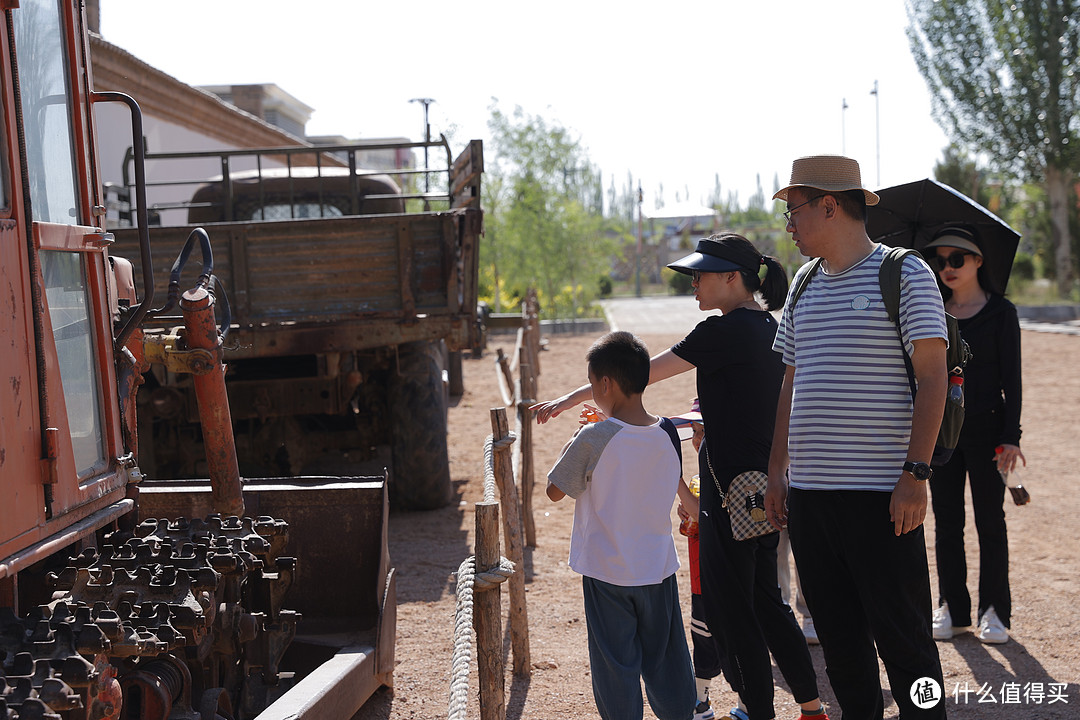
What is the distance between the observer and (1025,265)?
3778 centimetres

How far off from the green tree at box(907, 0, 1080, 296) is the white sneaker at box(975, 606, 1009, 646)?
106ft

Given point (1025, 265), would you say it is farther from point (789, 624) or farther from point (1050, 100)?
point (789, 624)

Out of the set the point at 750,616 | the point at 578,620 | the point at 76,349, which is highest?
the point at 76,349

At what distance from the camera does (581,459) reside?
10.3 ft

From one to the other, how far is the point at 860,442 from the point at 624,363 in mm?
730

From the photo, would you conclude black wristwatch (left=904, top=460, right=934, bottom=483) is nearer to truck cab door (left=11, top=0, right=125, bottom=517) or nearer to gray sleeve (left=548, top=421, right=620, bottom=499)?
gray sleeve (left=548, top=421, right=620, bottom=499)

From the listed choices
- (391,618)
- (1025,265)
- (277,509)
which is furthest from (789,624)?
(1025,265)

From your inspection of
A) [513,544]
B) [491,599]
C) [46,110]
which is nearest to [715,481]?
[491,599]

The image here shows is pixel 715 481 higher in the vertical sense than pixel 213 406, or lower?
lower

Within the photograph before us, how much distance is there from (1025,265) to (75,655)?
133 ft

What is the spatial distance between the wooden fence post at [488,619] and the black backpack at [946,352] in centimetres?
137

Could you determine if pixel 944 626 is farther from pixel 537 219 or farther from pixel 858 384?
pixel 537 219

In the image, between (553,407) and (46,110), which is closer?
(46,110)

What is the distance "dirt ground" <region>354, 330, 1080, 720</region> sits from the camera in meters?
4.07
